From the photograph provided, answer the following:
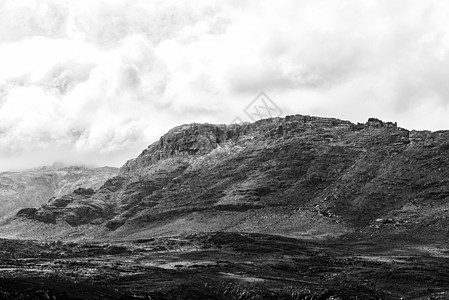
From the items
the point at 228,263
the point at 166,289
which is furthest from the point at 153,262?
the point at 166,289

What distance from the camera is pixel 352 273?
119375 millimetres

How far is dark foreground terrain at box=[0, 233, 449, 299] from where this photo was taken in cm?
9150

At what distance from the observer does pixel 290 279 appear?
361 feet

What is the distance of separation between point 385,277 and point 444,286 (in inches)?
511

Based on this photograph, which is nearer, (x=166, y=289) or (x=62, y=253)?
(x=166, y=289)

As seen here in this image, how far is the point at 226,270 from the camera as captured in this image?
120812 mm

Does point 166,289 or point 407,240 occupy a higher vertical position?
point 407,240

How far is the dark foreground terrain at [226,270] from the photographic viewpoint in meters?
91.5

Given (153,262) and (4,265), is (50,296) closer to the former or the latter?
(4,265)

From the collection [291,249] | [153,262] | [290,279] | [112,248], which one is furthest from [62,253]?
[290,279]

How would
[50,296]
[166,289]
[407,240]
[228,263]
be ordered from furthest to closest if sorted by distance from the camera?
[407,240]
[228,263]
[166,289]
[50,296]

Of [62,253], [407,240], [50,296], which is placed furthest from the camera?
[407,240]

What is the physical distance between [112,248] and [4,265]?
5295cm

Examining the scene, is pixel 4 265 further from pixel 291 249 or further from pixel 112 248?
pixel 291 249
